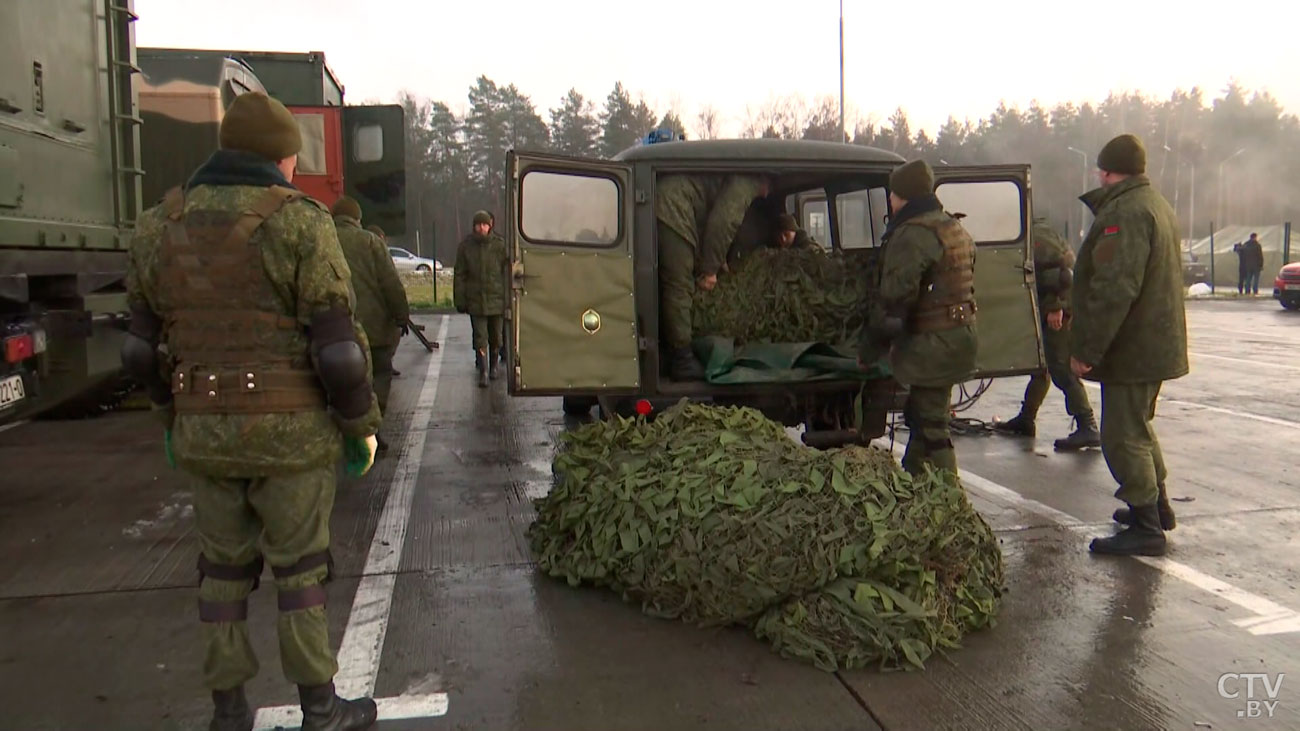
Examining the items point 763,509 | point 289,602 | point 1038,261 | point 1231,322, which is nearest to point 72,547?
point 289,602

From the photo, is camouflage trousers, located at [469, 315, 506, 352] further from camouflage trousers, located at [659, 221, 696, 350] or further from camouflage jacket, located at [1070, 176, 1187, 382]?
camouflage jacket, located at [1070, 176, 1187, 382]

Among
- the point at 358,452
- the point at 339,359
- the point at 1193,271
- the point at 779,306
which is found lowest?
the point at 358,452

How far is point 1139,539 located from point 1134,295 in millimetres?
1167

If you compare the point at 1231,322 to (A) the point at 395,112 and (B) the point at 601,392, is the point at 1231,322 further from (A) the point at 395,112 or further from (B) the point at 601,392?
(B) the point at 601,392

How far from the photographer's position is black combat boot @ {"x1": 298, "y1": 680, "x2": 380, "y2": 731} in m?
2.91

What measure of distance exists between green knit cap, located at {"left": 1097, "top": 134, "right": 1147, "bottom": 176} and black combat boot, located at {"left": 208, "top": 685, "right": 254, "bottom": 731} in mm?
4467

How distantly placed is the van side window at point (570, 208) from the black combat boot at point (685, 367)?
2.85 ft

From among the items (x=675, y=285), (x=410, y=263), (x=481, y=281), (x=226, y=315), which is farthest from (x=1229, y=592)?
(x=410, y=263)

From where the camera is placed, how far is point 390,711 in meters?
3.14

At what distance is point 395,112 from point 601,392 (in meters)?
6.58

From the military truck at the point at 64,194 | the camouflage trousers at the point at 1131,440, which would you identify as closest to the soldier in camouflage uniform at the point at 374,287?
the military truck at the point at 64,194

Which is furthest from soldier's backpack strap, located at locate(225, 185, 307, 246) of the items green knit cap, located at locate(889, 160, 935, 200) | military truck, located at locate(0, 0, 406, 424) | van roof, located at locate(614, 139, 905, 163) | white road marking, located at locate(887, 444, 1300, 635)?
white road marking, located at locate(887, 444, 1300, 635)

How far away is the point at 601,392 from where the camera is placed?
522 cm

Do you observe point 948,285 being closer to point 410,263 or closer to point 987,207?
point 987,207
